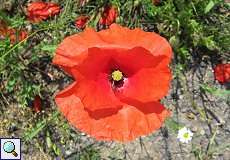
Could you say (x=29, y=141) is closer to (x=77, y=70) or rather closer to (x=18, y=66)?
(x=18, y=66)

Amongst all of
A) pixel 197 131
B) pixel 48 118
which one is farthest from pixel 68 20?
pixel 197 131

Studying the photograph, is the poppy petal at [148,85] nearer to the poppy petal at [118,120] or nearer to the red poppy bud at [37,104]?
the poppy petal at [118,120]

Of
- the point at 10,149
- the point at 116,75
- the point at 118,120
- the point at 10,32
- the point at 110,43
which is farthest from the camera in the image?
the point at 10,149

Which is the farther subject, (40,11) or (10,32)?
(40,11)

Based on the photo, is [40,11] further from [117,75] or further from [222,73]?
[222,73]

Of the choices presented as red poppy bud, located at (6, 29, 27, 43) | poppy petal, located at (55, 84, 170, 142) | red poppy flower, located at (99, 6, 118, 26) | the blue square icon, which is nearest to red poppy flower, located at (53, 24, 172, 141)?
poppy petal, located at (55, 84, 170, 142)

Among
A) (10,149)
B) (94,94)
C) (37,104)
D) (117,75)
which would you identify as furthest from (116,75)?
(10,149)
